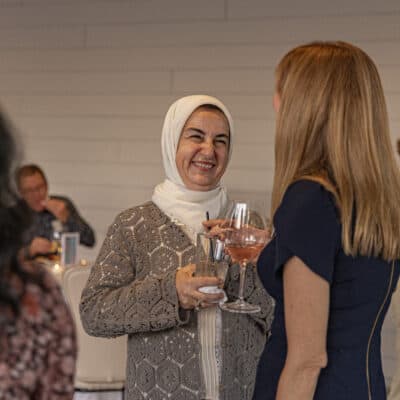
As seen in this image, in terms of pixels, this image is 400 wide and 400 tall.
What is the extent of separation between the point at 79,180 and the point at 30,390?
4.82 m

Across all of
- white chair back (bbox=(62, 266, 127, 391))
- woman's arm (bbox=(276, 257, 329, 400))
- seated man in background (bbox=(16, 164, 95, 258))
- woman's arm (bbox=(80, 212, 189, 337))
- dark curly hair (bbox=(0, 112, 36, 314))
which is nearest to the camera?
dark curly hair (bbox=(0, 112, 36, 314))

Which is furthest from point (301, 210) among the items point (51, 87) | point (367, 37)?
point (51, 87)

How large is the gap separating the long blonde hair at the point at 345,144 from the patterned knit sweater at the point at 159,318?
2.31 ft

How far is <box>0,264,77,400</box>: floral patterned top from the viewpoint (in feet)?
3.79

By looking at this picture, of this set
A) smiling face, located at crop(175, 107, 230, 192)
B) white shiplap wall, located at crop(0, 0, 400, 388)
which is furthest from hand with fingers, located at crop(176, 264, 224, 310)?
white shiplap wall, located at crop(0, 0, 400, 388)

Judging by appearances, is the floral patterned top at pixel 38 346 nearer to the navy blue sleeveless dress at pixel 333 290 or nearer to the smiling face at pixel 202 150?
the navy blue sleeveless dress at pixel 333 290

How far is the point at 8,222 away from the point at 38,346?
167 mm

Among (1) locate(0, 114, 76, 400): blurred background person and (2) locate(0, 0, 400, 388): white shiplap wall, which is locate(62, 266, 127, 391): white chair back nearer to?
(2) locate(0, 0, 400, 388): white shiplap wall

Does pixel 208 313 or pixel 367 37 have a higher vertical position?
pixel 367 37

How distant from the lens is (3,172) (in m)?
1.15

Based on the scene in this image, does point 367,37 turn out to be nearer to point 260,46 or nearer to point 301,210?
point 260,46

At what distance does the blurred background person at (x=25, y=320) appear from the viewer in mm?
1152

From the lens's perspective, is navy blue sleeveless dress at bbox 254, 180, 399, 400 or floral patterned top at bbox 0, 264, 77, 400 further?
navy blue sleeveless dress at bbox 254, 180, 399, 400

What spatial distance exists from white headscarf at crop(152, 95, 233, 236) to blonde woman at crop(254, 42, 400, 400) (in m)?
0.80
